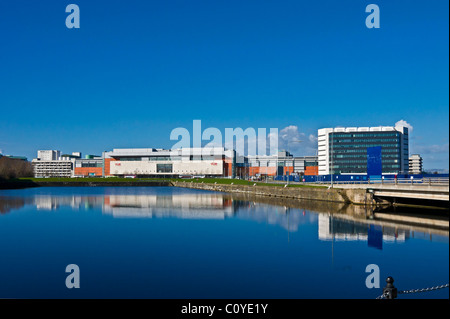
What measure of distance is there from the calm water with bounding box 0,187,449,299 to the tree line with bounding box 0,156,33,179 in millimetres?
116026

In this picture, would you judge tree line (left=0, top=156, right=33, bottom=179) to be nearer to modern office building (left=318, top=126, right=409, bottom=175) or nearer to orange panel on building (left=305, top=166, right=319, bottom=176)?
modern office building (left=318, top=126, right=409, bottom=175)

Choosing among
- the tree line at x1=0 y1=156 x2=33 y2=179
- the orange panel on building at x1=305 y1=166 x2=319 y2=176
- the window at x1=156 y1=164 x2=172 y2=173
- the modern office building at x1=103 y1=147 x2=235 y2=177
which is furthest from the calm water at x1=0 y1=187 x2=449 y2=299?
the orange panel on building at x1=305 y1=166 x2=319 y2=176

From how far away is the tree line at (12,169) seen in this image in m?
137

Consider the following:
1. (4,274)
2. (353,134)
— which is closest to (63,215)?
(4,274)

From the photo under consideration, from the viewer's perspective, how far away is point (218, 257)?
68.7 feet

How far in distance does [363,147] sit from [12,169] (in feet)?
460

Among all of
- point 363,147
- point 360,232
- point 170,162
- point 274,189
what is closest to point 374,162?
point 360,232

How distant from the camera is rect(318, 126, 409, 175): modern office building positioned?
156125 mm

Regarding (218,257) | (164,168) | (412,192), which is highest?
(164,168)

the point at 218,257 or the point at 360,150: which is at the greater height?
the point at 360,150

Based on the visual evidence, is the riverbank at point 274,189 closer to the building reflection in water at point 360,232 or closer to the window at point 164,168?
the building reflection in water at point 360,232

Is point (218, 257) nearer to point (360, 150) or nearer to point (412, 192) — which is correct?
point (412, 192)

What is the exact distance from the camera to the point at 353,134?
160 meters
